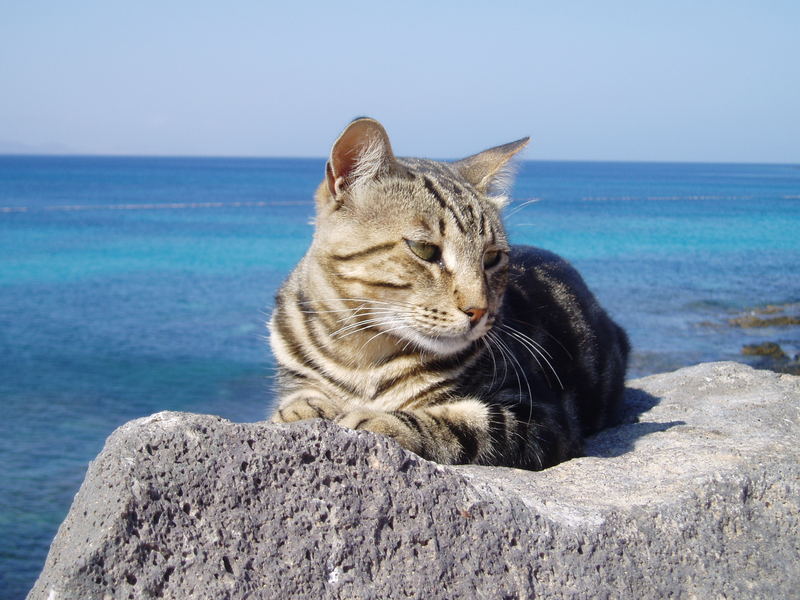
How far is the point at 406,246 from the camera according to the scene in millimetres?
3117

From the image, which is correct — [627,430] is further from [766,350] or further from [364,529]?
[766,350]

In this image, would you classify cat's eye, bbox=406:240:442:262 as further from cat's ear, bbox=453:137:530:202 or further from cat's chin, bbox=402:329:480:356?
cat's ear, bbox=453:137:530:202

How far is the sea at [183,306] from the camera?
9898 mm

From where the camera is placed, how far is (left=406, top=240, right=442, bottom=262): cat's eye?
3.10m

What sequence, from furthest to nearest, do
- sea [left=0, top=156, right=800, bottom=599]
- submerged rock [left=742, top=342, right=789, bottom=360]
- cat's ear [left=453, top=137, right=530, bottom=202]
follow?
submerged rock [left=742, top=342, right=789, bottom=360]
sea [left=0, top=156, right=800, bottom=599]
cat's ear [left=453, top=137, right=530, bottom=202]

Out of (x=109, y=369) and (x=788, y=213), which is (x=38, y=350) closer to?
(x=109, y=369)

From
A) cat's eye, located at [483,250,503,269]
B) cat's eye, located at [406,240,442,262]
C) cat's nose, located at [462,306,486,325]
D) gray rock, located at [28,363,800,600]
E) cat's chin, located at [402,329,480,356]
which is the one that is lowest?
gray rock, located at [28,363,800,600]

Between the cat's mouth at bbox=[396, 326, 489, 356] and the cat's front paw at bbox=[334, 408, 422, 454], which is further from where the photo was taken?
the cat's mouth at bbox=[396, 326, 489, 356]

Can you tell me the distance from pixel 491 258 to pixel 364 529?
1448 mm

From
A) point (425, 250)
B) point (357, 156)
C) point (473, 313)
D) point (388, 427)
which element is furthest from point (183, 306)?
point (388, 427)

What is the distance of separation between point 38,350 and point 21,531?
7.57 m

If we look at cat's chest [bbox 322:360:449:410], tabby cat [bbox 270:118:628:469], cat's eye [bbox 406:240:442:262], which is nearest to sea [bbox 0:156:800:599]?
tabby cat [bbox 270:118:628:469]

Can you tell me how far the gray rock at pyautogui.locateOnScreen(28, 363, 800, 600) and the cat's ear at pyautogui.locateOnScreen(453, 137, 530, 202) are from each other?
1557 mm

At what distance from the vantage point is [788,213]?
133 ft
